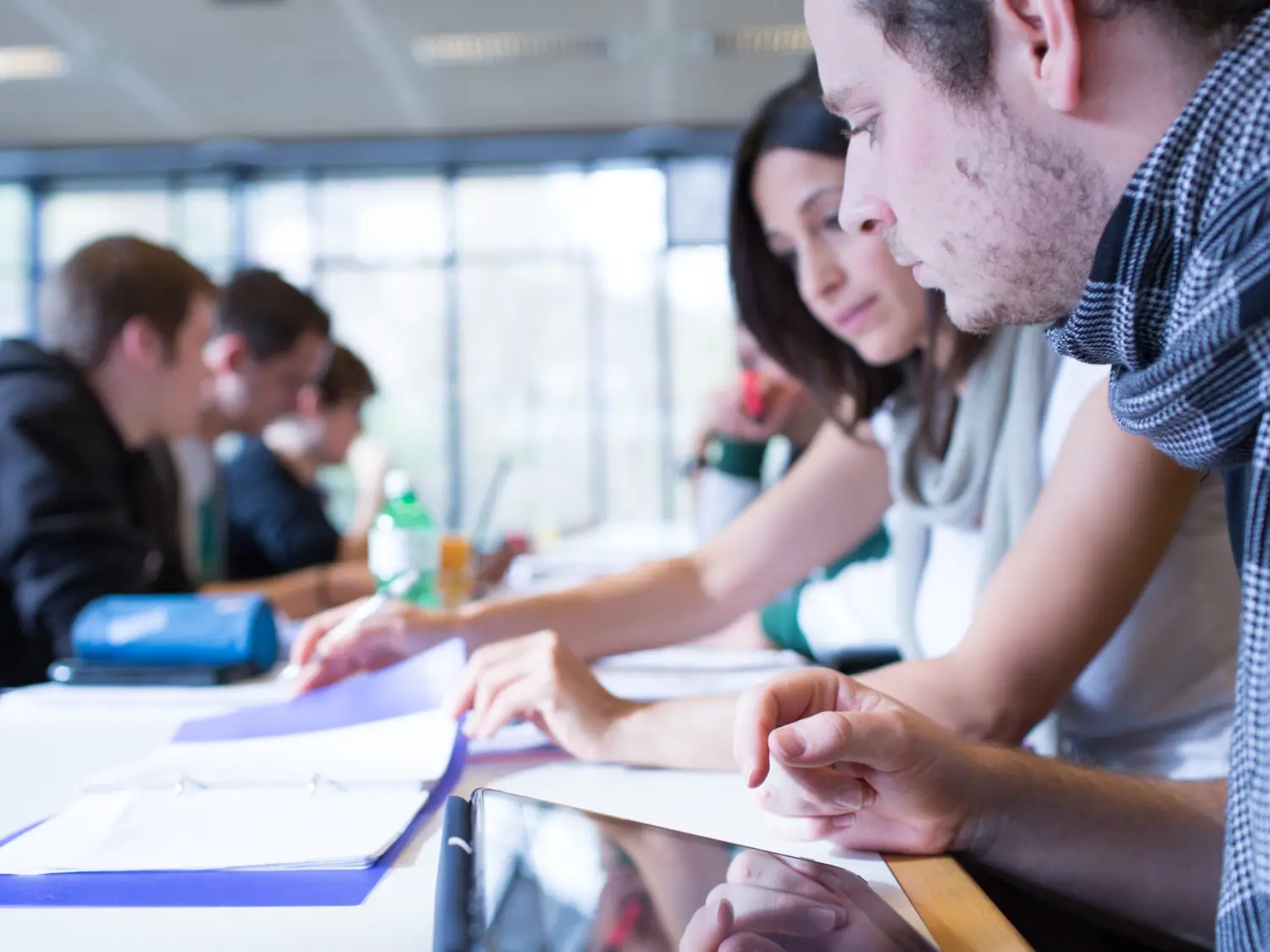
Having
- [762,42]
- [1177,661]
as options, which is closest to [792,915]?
[1177,661]

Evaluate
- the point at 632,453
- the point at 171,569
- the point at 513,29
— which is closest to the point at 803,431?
the point at 171,569

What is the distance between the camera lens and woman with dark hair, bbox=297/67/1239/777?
2.73ft

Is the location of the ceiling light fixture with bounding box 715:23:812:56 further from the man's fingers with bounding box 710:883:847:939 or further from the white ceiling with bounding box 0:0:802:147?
the man's fingers with bounding box 710:883:847:939

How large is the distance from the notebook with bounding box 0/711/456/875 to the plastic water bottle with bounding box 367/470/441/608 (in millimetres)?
728

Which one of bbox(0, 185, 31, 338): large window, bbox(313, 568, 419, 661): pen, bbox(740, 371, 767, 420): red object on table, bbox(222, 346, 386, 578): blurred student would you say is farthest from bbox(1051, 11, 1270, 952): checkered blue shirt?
bbox(0, 185, 31, 338): large window

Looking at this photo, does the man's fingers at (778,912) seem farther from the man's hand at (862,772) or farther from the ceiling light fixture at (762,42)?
the ceiling light fixture at (762,42)

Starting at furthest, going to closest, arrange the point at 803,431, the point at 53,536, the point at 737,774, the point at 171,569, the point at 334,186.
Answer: the point at 334,186, the point at 803,431, the point at 171,569, the point at 53,536, the point at 737,774

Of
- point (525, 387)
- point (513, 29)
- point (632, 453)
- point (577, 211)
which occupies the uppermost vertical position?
point (513, 29)

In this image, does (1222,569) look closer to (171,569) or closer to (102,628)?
(102,628)

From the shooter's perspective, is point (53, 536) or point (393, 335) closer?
point (53, 536)

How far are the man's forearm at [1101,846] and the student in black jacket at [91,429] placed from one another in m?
1.37

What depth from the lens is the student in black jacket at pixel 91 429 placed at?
5.36 feet

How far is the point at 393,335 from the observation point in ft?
23.4

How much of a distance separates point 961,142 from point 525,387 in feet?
21.8
